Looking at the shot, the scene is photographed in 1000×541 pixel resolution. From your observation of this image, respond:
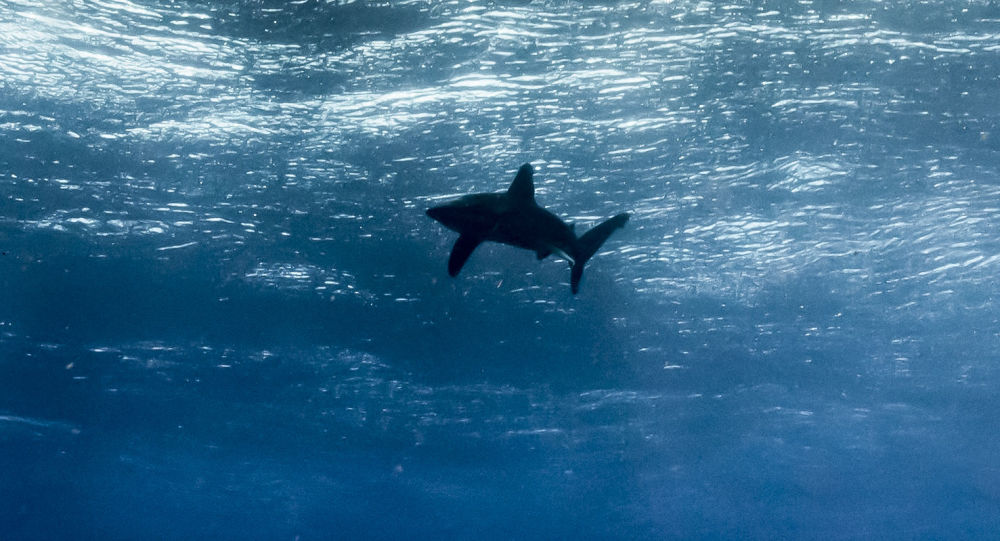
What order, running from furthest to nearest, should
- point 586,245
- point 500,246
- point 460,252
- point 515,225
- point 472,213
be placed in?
1. point 500,246
2. point 586,245
3. point 515,225
4. point 460,252
5. point 472,213

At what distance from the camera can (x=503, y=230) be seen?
411cm

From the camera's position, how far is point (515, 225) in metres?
4.10

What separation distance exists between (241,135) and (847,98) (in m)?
9.76

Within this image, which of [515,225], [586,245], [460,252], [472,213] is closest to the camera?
[472,213]

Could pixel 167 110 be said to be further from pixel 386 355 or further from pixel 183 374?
pixel 183 374

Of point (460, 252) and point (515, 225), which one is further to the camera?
point (515, 225)

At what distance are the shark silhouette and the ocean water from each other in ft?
17.3

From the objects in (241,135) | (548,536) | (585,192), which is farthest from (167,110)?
(548,536)

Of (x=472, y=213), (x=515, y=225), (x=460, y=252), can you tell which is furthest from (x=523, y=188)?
(x=460, y=252)

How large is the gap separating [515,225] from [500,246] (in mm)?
10409

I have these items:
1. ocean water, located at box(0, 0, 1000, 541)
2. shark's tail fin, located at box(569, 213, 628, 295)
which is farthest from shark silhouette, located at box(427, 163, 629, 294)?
ocean water, located at box(0, 0, 1000, 541)

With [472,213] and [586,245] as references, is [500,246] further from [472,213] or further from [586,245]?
[472,213]

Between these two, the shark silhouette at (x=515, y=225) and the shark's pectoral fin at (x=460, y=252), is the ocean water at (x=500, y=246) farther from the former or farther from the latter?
the shark's pectoral fin at (x=460, y=252)

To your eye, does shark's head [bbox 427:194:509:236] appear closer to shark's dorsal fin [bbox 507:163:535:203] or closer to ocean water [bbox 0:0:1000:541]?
shark's dorsal fin [bbox 507:163:535:203]
